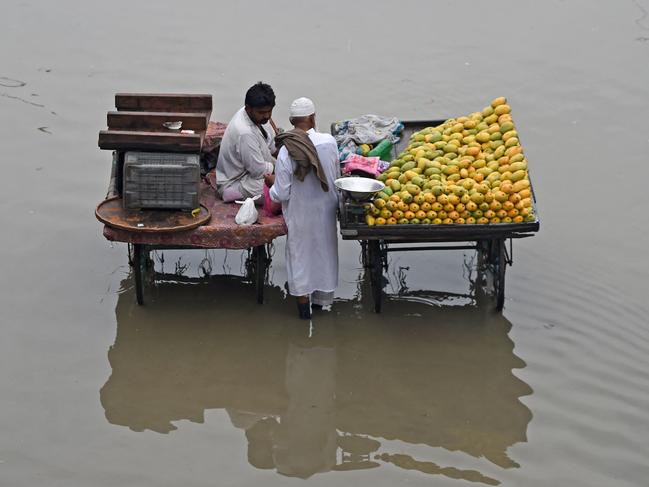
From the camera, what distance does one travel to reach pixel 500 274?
6.77 meters

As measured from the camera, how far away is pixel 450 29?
1182cm

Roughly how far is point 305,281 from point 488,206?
4.46 feet

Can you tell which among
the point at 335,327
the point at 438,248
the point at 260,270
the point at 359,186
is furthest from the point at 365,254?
the point at 359,186

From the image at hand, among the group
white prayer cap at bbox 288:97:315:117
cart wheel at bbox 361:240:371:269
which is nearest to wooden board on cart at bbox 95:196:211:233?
white prayer cap at bbox 288:97:315:117

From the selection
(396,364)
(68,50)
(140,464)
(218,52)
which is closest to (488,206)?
(396,364)

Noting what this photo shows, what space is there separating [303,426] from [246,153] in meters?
1.98

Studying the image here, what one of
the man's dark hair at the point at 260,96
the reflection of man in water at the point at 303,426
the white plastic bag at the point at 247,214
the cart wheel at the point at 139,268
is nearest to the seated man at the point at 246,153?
the man's dark hair at the point at 260,96

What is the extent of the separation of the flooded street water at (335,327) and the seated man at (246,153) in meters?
0.84

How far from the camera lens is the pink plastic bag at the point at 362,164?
6781 mm

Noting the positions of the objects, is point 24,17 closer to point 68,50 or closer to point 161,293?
point 68,50

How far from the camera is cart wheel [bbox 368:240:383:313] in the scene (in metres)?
6.73

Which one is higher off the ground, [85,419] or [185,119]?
[185,119]

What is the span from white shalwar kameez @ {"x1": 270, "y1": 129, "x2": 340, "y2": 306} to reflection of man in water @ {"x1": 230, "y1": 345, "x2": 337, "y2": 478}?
1.64 ft

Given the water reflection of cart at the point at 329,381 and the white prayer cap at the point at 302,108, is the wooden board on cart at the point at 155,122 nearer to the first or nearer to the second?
the white prayer cap at the point at 302,108
